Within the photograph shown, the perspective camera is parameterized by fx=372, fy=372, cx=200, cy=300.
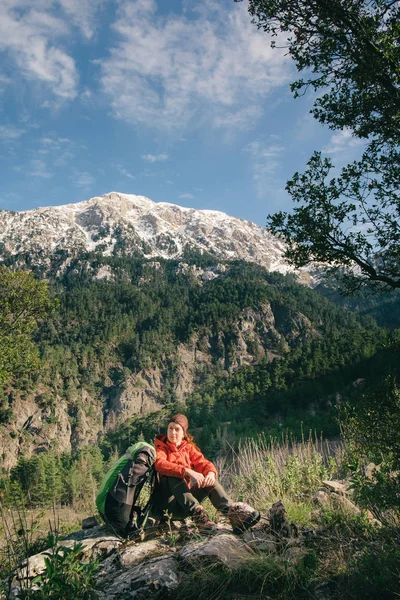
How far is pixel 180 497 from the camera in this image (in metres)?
4.14

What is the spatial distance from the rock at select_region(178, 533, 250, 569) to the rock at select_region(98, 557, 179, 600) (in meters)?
0.15

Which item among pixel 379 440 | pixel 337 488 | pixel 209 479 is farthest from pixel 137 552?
pixel 337 488

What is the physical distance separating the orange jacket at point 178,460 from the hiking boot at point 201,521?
39cm

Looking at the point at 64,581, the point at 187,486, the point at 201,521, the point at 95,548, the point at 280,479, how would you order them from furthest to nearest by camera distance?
the point at 280,479 < the point at 187,486 < the point at 201,521 < the point at 95,548 < the point at 64,581

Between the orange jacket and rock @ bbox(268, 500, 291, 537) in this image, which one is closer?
rock @ bbox(268, 500, 291, 537)

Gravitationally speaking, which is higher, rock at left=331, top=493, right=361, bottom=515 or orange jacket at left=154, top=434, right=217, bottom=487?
orange jacket at left=154, top=434, right=217, bottom=487

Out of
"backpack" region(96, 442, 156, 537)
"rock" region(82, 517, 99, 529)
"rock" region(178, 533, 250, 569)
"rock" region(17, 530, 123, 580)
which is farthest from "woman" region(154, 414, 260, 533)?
"rock" region(82, 517, 99, 529)

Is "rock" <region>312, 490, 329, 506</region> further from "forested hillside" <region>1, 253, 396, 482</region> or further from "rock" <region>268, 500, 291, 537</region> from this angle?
"forested hillside" <region>1, 253, 396, 482</region>

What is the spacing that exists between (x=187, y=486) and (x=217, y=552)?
1.20m

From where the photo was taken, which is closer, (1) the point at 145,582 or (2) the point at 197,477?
(1) the point at 145,582

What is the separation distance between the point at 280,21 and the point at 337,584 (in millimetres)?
7022

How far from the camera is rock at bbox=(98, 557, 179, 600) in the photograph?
108 inches

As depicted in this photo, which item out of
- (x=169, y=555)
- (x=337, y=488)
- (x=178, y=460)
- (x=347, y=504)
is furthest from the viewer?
(x=337, y=488)

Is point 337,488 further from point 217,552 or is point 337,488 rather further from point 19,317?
point 19,317
